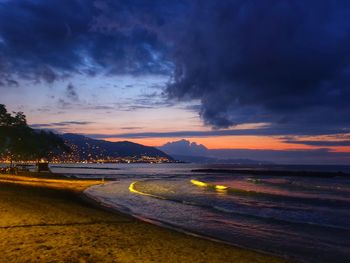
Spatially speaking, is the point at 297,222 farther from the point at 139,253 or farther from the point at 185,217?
the point at 139,253

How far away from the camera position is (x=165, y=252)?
11.9 m

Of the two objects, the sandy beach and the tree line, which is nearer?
the sandy beach

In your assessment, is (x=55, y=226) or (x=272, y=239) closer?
(x=55, y=226)

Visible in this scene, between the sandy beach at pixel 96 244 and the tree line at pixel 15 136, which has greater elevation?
the tree line at pixel 15 136

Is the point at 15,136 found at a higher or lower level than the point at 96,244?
higher

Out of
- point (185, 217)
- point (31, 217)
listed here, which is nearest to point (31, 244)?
point (31, 217)

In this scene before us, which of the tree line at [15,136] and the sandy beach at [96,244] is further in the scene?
the tree line at [15,136]

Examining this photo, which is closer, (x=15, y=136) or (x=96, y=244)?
(x=96, y=244)

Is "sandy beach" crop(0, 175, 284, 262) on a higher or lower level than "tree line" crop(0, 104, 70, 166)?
lower

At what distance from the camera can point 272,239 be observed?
54.7ft

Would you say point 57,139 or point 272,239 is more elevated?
point 57,139

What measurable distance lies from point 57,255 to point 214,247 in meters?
5.64

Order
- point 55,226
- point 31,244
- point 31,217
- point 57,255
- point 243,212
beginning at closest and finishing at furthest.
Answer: point 57,255 < point 31,244 < point 55,226 < point 31,217 < point 243,212

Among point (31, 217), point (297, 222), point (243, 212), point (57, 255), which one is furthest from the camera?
point (243, 212)
